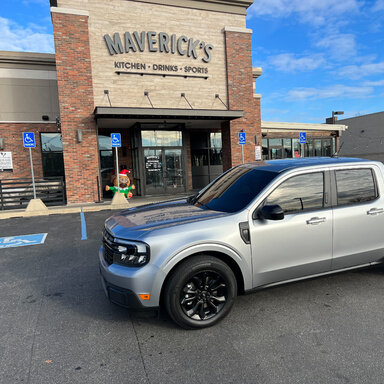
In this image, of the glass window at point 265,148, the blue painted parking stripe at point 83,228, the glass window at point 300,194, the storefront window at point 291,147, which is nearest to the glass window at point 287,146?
the storefront window at point 291,147

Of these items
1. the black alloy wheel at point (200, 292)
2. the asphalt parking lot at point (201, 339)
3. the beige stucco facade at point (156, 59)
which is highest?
the beige stucco facade at point (156, 59)

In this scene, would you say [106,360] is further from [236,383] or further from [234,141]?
[234,141]

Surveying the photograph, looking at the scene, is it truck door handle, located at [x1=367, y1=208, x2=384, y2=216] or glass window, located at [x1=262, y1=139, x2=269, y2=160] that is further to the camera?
glass window, located at [x1=262, y1=139, x2=269, y2=160]

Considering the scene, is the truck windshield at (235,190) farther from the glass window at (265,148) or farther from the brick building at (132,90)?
the glass window at (265,148)

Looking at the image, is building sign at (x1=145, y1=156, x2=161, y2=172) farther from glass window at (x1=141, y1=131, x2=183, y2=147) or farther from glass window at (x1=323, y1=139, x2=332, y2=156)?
glass window at (x1=323, y1=139, x2=332, y2=156)

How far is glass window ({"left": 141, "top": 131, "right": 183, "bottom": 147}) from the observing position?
16.0 metres

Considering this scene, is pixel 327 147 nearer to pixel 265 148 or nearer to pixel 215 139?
pixel 265 148

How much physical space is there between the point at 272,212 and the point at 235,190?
0.80 meters

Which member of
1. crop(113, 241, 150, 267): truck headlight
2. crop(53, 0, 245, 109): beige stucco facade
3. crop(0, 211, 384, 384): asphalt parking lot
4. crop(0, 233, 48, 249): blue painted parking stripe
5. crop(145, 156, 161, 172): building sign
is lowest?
crop(0, 211, 384, 384): asphalt parking lot

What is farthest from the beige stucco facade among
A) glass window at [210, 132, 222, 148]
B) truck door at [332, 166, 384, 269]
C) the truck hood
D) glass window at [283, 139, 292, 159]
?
truck door at [332, 166, 384, 269]

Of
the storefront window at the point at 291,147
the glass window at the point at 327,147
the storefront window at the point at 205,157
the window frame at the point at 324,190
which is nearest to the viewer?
the window frame at the point at 324,190

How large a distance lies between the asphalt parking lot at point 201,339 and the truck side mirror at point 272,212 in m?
1.14

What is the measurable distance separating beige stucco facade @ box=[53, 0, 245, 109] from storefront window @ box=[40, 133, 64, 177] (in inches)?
162

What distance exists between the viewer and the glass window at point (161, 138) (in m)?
16.0
